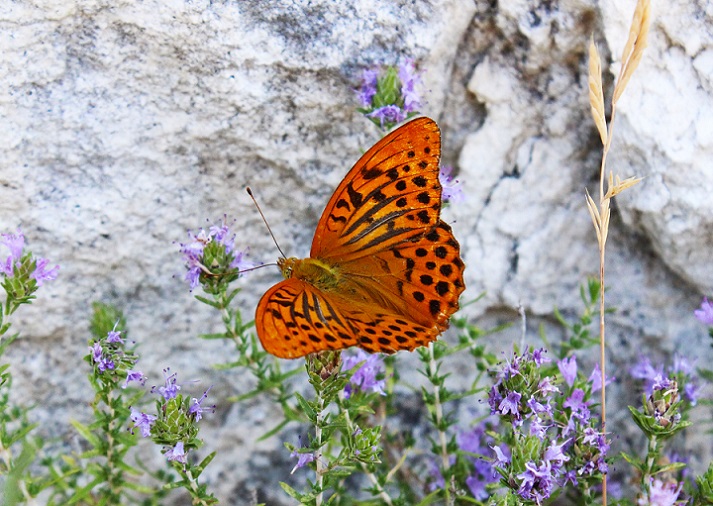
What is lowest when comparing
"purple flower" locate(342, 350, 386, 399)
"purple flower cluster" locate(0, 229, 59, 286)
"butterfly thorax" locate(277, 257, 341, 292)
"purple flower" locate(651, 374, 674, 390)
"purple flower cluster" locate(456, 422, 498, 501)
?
"purple flower cluster" locate(456, 422, 498, 501)

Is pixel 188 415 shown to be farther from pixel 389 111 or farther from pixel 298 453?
pixel 389 111

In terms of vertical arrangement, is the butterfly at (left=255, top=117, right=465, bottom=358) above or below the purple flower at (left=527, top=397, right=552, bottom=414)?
above

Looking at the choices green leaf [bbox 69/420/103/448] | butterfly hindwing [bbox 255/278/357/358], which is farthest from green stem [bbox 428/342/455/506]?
green leaf [bbox 69/420/103/448]

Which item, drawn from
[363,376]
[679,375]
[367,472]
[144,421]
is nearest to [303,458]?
[367,472]

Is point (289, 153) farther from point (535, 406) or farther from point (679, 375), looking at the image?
point (679, 375)

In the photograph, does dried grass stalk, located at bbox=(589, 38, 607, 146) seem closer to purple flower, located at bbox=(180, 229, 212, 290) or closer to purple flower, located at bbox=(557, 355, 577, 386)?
purple flower, located at bbox=(557, 355, 577, 386)

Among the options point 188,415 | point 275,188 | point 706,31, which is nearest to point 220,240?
point 275,188

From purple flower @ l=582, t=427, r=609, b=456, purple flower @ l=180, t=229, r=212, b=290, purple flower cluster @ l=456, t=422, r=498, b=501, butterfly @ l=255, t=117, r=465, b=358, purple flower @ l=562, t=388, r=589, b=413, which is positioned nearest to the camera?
butterfly @ l=255, t=117, r=465, b=358
